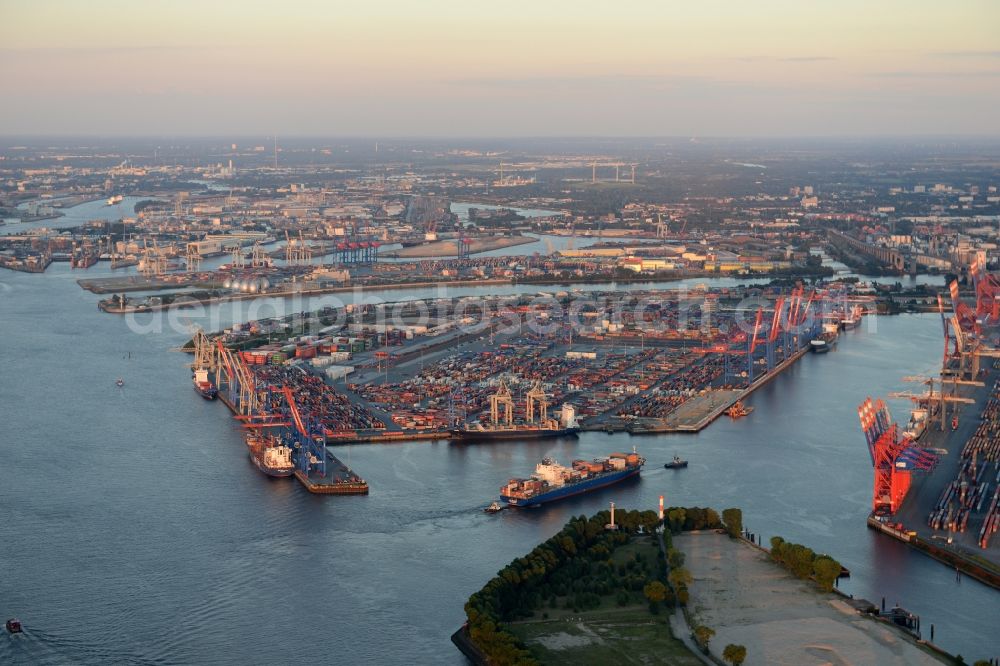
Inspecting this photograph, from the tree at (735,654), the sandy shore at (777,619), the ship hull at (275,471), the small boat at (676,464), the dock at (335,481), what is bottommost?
the ship hull at (275,471)

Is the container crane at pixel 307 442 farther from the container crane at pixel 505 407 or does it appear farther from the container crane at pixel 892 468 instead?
the container crane at pixel 892 468

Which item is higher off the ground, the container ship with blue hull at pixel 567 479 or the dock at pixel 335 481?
the container ship with blue hull at pixel 567 479

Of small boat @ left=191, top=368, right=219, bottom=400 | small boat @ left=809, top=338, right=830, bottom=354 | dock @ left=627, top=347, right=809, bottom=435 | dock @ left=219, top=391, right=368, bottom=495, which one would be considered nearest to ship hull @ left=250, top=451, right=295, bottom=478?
dock @ left=219, top=391, right=368, bottom=495

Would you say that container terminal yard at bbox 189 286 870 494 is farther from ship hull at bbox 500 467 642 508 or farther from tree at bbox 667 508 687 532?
tree at bbox 667 508 687 532

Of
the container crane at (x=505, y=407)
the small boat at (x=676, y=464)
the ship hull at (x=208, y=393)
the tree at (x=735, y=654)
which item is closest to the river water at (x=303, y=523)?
the small boat at (x=676, y=464)

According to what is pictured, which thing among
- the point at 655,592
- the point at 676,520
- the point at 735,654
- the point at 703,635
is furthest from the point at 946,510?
the point at 735,654

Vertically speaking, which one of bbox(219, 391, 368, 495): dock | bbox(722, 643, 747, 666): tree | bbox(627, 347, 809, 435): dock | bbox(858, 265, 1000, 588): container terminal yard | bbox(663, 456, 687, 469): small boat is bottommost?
bbox(219, 391, 368, 495): dock

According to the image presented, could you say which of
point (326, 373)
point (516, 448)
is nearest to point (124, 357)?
point (326, 373)

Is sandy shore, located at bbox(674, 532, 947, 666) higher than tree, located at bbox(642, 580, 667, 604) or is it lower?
lower
